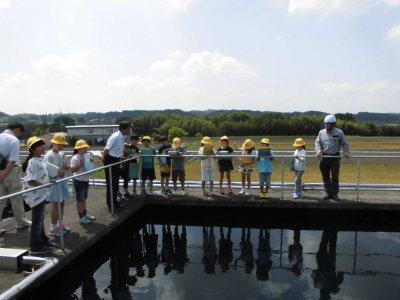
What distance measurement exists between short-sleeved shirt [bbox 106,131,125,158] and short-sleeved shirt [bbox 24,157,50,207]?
2.04m

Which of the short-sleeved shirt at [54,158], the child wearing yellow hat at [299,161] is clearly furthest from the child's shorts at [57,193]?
the child wearing yellow hat at [299,161]

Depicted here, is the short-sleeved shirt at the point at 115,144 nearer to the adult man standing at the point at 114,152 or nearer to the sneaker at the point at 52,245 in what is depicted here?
the adult man standing at the point at 114,152

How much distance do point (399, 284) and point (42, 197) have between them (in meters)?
5.56

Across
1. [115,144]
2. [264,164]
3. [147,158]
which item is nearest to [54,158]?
[115,144]

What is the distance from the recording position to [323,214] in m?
8.79

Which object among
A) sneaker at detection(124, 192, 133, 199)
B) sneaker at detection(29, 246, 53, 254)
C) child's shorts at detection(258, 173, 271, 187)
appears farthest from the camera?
sneaker at detection(124, 192, 133, 199)

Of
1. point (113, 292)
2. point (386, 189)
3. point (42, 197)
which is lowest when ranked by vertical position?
point (113, 292)

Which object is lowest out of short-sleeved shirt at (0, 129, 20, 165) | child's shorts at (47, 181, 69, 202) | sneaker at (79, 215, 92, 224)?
sneaker at (79, 215, 92, 224)

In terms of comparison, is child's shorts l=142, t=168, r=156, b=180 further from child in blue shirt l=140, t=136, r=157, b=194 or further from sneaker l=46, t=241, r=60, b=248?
sneaker l=46, t=241, r=60, b=248

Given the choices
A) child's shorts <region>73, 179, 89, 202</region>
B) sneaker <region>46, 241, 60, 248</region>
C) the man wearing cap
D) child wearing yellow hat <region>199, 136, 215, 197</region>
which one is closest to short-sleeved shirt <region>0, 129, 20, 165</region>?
child's shorts <region>73, 179, 89, 202</region>

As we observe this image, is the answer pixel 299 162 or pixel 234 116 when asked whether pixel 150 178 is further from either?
pixel 234 116

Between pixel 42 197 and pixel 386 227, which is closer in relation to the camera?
pixel 42 197

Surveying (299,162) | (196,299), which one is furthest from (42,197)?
(299,162)

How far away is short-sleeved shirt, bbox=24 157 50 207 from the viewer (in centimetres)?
520
